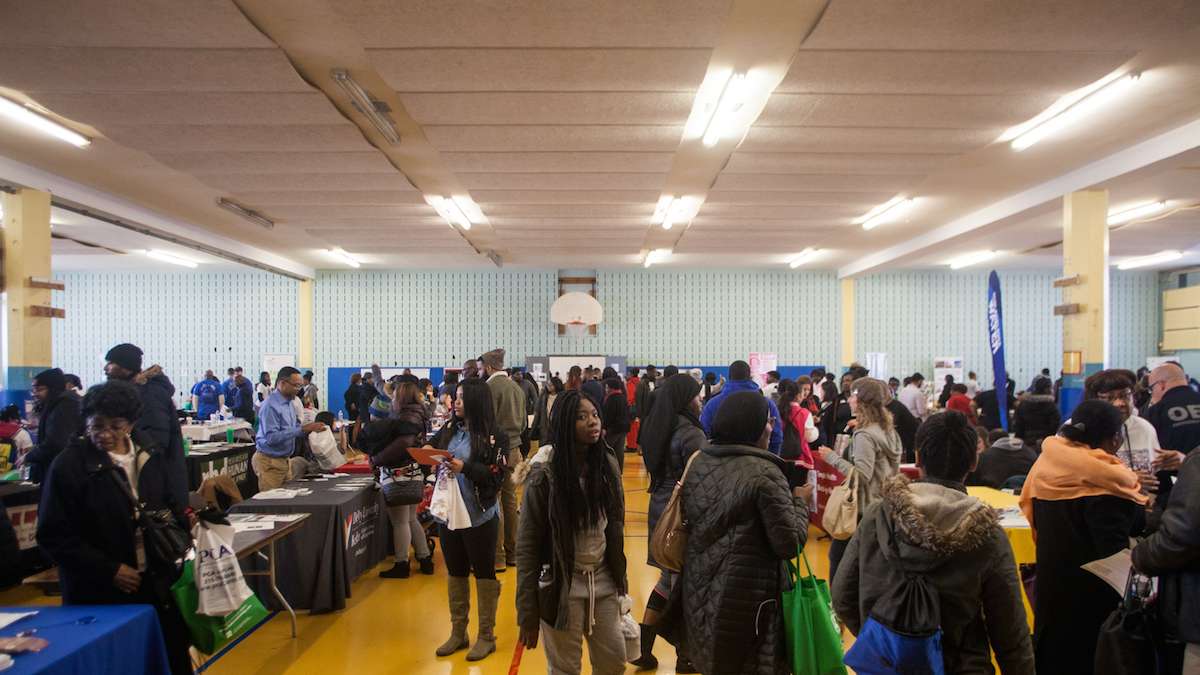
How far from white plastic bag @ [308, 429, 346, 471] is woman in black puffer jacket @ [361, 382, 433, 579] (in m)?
0.90

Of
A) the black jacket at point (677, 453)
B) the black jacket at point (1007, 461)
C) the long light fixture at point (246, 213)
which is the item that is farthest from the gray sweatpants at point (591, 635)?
the long light fixture at point (246, 213)

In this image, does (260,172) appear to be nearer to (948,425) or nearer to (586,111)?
(586,111)

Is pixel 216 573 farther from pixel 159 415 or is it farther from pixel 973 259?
pixel 973 259

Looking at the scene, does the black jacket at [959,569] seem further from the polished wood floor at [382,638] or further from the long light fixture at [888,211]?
the long light fixture at [888,211]

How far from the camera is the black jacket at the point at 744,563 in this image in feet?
8.13

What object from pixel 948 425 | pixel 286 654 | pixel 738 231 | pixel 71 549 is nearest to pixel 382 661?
pixel 286 654

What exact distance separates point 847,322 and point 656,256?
579cm

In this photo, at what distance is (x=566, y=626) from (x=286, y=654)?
8.32 feet

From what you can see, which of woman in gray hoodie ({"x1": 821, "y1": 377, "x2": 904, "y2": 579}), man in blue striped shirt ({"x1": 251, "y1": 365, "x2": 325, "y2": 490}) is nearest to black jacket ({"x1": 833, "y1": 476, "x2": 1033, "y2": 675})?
woman in gray hoodie ({"x1": 821, "y1": 377, "x2": 904, "y2": 579})

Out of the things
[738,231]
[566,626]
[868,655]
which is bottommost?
[566,626]

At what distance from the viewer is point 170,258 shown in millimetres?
15500

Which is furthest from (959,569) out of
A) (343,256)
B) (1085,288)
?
(343,256)

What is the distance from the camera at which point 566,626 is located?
2828 millimetres

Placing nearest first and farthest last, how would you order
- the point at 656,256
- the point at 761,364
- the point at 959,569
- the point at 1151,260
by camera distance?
the point at 959,569, the point at 656,256, the point at 1151,260, the point at 761,364
